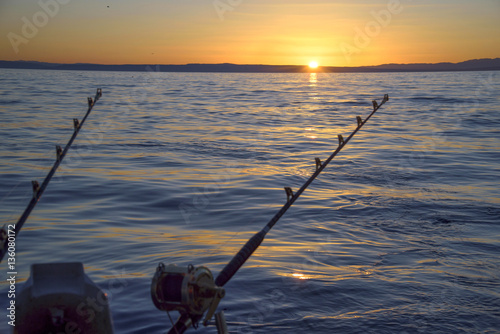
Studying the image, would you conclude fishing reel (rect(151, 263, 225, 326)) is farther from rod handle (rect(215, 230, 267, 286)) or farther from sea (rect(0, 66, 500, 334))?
rod handle (rect(215, 230, 267, 286))

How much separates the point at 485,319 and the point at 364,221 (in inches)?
160

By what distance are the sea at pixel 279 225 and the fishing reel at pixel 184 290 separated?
3.0 inches

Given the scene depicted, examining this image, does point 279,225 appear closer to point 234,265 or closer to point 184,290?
point 234,265

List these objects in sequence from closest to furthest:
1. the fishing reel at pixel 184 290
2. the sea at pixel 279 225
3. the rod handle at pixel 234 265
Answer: the fishing reel at pixel 184 290 < the rod handle at pixel 234 265 < the sea at pixel 279 225

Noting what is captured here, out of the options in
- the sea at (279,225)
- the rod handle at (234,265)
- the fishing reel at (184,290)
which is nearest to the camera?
the fishing reel at (184,290)

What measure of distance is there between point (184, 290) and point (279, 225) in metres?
7.02

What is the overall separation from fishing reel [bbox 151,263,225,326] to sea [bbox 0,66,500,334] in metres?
0.08

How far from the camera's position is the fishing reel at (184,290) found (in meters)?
2.91

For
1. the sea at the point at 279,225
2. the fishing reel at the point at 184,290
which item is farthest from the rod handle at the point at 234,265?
the sea at the point at 279,225

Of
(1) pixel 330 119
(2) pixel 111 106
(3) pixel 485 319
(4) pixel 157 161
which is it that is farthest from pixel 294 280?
(2) pixel 111 106

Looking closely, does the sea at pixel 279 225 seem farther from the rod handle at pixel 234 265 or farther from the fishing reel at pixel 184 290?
the rod handle at pixel 234 265

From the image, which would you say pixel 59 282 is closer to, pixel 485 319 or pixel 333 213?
pixel 485 319

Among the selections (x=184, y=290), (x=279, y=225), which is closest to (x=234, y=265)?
(x=184, y=290)

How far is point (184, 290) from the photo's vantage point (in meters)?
2.90
